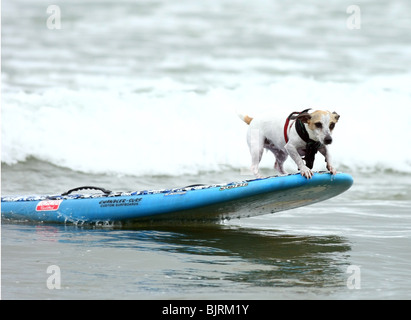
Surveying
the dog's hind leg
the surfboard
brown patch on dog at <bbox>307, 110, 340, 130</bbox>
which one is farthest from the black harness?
the dog's hind leg

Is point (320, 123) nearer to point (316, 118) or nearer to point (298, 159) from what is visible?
point (316, 118)

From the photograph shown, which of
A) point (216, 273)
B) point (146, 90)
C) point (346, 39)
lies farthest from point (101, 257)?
point (346, 39)

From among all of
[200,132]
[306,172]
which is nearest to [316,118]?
[306,172]

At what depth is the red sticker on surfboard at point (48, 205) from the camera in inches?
336

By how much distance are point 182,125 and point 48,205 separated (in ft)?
28.4

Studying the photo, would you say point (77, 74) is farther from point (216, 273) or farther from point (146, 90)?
point (216, 273)

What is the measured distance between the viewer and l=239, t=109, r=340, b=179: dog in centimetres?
642

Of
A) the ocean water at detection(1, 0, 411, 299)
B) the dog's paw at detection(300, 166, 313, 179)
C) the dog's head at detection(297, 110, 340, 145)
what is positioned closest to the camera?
the ocean water at detection(1, 0, 411, 299)

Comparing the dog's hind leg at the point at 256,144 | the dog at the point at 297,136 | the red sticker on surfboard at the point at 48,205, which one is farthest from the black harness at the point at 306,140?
the red sticker on surfboard at the point at 48,205

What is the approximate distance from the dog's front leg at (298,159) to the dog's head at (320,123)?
0.87 feet

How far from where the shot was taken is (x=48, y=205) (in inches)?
339

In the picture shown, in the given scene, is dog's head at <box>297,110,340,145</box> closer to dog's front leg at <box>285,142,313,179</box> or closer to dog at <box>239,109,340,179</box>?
dog at <box>239,109,340,179</box>

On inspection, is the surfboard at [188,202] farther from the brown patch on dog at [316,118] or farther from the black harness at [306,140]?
the brown patch on dog at [316,118]
